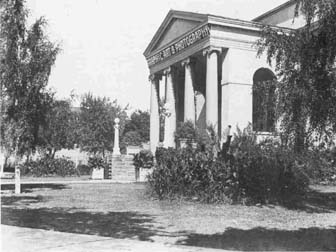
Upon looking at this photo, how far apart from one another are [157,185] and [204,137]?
11.0ft

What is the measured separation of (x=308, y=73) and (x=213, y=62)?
18.3 m

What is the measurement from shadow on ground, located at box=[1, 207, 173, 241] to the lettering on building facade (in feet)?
63.6

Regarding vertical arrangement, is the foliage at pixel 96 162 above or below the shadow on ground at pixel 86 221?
above

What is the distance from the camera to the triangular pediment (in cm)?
3160

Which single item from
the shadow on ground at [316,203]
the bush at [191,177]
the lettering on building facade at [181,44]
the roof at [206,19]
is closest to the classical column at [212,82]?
the lettering on building facade at [181,44]

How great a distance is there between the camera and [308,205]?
13438mm

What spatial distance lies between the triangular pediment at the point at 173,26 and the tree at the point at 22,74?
13667 millimetres

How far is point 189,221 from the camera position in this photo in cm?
1025

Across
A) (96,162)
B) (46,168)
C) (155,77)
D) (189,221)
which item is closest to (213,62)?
(96,162)

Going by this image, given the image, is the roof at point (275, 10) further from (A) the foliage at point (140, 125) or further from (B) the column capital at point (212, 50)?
(A) the foliage at point (140, 125)

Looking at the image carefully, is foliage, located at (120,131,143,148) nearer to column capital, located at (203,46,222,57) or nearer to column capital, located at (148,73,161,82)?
column capital, located at (148,73,161,82)

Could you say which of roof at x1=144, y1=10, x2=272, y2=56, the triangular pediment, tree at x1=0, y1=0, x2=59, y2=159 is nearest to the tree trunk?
tree at x1=0, y1=0, x2=59, y2=159

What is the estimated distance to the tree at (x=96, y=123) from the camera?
56375 mm

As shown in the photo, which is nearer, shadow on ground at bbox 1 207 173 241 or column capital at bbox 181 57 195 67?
shadow on ground at bbox 1 207 173 241
